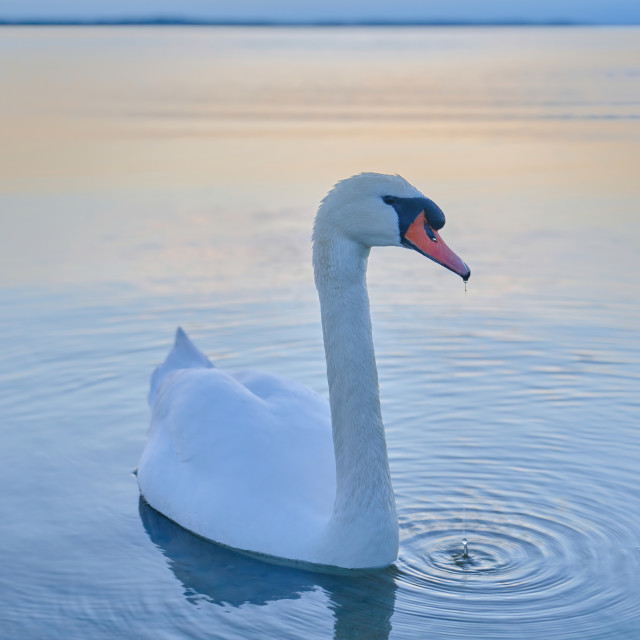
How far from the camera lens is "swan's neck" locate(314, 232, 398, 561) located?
5.30 metres

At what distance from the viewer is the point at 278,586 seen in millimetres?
5383

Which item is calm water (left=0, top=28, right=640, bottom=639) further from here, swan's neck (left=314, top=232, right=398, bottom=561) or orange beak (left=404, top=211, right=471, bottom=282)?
orange beak (left=404, top=211, right=471, bottom=282)

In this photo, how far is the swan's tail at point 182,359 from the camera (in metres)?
7.22

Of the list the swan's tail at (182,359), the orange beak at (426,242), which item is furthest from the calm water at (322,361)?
the orange beak at (426,242)

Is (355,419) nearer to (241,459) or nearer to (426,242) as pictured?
(241,459)

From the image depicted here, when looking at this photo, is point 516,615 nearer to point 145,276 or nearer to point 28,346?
point 28,346

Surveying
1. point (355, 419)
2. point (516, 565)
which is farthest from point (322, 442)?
point (516, 565)

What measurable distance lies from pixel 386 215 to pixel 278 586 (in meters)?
1.71

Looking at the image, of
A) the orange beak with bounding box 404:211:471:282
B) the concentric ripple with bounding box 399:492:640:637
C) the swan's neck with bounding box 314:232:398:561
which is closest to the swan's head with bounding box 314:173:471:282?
the orange beak with bounding box 404:211:471:282

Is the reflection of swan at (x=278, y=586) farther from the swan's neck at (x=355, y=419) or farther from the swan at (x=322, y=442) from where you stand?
the swan's neck at (x=355, y=419)

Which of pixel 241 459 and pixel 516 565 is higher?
pixel 241 459

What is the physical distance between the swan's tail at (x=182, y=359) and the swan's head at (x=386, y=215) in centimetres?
228

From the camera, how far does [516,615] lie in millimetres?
5062

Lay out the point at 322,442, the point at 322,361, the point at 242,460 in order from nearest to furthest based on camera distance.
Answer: the point at 242,460, the point at 322,442, the point at 322,361
